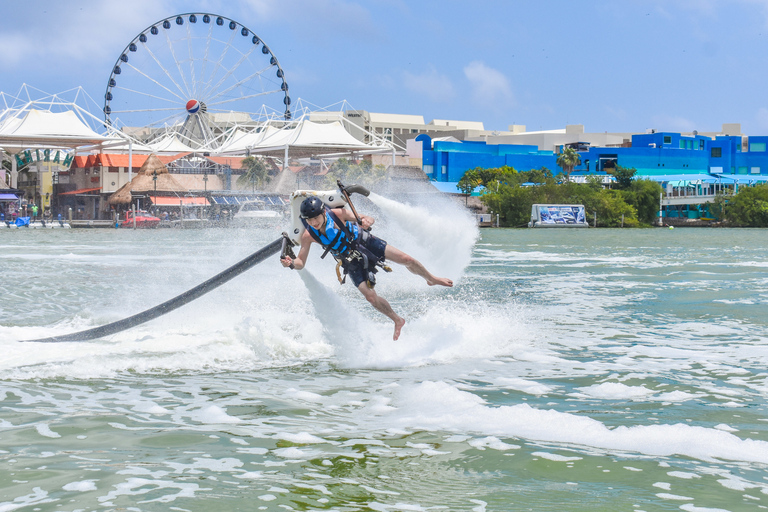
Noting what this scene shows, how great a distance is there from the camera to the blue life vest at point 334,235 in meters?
9.41

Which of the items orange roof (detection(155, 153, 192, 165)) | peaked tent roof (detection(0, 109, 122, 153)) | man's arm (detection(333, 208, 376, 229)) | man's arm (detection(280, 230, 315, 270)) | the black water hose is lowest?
the black water hose

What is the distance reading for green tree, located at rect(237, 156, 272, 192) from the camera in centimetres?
11001

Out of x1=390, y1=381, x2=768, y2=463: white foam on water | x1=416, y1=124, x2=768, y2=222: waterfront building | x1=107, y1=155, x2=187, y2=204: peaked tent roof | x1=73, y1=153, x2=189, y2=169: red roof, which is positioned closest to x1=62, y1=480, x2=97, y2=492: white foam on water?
x1=390, y1=381, x2=768, y2=463: white foam on water

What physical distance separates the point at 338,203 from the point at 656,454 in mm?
5182

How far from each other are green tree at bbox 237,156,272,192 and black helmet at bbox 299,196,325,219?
3982 inches

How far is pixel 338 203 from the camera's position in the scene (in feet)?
31.9

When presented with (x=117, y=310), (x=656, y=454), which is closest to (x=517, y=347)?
(x=656, y=454)

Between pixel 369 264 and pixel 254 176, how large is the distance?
103181 mm

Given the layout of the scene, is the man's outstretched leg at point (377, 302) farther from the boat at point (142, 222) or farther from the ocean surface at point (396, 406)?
the boat at point (142, 222)

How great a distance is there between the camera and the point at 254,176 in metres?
111

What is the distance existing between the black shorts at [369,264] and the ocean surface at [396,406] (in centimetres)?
46

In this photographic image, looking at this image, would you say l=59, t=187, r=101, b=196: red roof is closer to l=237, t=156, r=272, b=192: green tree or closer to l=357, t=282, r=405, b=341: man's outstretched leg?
l=237, t=156, r=272, b=192: green tree

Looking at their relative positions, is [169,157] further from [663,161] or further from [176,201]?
[663,161]

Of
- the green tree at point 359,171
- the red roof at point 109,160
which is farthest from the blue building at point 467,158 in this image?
the red roof at point 109,160
